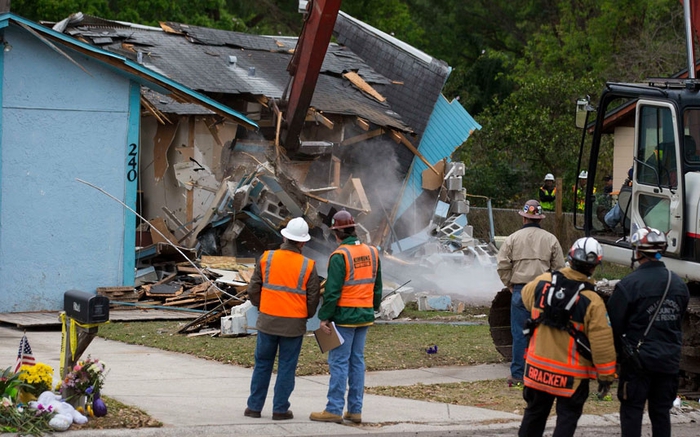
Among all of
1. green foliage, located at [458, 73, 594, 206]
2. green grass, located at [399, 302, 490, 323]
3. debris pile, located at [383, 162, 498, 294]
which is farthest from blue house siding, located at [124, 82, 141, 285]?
green foliage, located at [458, 73, 594, 206]

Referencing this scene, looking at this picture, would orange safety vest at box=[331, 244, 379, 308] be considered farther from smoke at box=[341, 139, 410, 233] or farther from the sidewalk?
smoke at box=[341, 139, 410, 233]

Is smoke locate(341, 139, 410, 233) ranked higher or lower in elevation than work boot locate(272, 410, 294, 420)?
higher

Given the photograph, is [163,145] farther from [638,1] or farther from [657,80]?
[638,1]

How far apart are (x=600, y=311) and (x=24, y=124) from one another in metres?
10.2

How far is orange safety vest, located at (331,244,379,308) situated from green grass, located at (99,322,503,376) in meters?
2.49

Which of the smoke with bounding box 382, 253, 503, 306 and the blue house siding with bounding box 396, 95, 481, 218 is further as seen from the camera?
the blue house siding with bounding box 396, 95, 481, 218

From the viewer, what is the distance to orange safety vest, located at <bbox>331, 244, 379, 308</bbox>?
8367 millimetres

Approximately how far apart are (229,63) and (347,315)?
615 inches

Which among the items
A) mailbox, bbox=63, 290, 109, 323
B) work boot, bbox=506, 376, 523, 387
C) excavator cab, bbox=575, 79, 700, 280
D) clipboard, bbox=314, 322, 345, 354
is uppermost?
excavator cab, bbox=575, 79, 700, 280

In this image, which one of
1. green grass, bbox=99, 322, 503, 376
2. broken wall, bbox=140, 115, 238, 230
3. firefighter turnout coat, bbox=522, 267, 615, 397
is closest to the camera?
firefighter turnout coat, bbox=522, 267, 615, 397

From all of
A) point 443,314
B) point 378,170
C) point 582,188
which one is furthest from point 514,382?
point 378,170

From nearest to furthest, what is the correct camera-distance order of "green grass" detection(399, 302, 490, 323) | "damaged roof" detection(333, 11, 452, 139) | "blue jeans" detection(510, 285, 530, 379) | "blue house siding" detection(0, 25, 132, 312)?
"blue jeans" detection(510, 285, 530, 379) < "blue house siding" detection(0, 25, 132, 312) < "green grass" detection(399, 302, 490, 323) < "damaged roof" detection(333, 11, 452, 139)

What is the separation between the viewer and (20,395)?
7555 millimetres

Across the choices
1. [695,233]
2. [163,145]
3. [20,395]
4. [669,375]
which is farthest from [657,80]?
[163,145]
